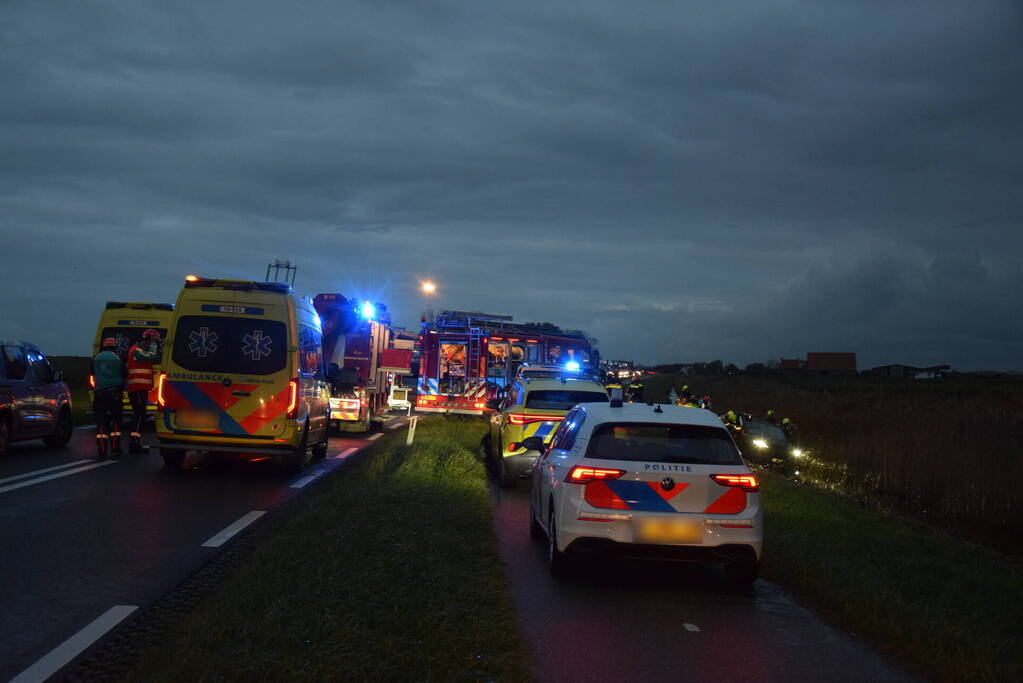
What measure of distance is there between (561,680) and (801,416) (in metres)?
27.8

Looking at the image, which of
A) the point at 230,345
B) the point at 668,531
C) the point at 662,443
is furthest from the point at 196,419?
the point at 668,531

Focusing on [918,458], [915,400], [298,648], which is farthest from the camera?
[915,400]

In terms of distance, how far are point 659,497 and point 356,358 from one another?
17.3m

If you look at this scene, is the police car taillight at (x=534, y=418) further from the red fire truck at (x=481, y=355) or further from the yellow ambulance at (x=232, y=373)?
the red fire truck at (x=481, y=355)

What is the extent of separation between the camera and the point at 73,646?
17.3 ft

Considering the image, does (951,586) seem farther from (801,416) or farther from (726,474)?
(801,416)

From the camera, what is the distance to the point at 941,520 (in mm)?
15922

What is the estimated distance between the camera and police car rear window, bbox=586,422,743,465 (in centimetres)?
777

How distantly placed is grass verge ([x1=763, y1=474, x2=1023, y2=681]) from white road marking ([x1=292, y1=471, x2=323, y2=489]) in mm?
6468

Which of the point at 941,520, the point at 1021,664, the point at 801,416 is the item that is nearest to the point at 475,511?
the point at 1021,664

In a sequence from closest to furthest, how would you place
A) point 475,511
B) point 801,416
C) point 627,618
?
1. point 627,618
2. point 475,511
3. point 801,416

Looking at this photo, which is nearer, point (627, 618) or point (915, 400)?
point (627, 618)

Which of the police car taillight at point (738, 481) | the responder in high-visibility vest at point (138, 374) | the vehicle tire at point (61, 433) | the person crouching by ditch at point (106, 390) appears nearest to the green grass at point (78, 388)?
the vehicle tire at point (61, 433)

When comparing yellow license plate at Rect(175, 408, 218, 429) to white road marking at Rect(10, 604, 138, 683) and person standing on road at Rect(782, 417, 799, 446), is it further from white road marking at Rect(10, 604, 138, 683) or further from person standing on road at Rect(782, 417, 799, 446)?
person standing on road at Rect(782, 417, 799, 446)
